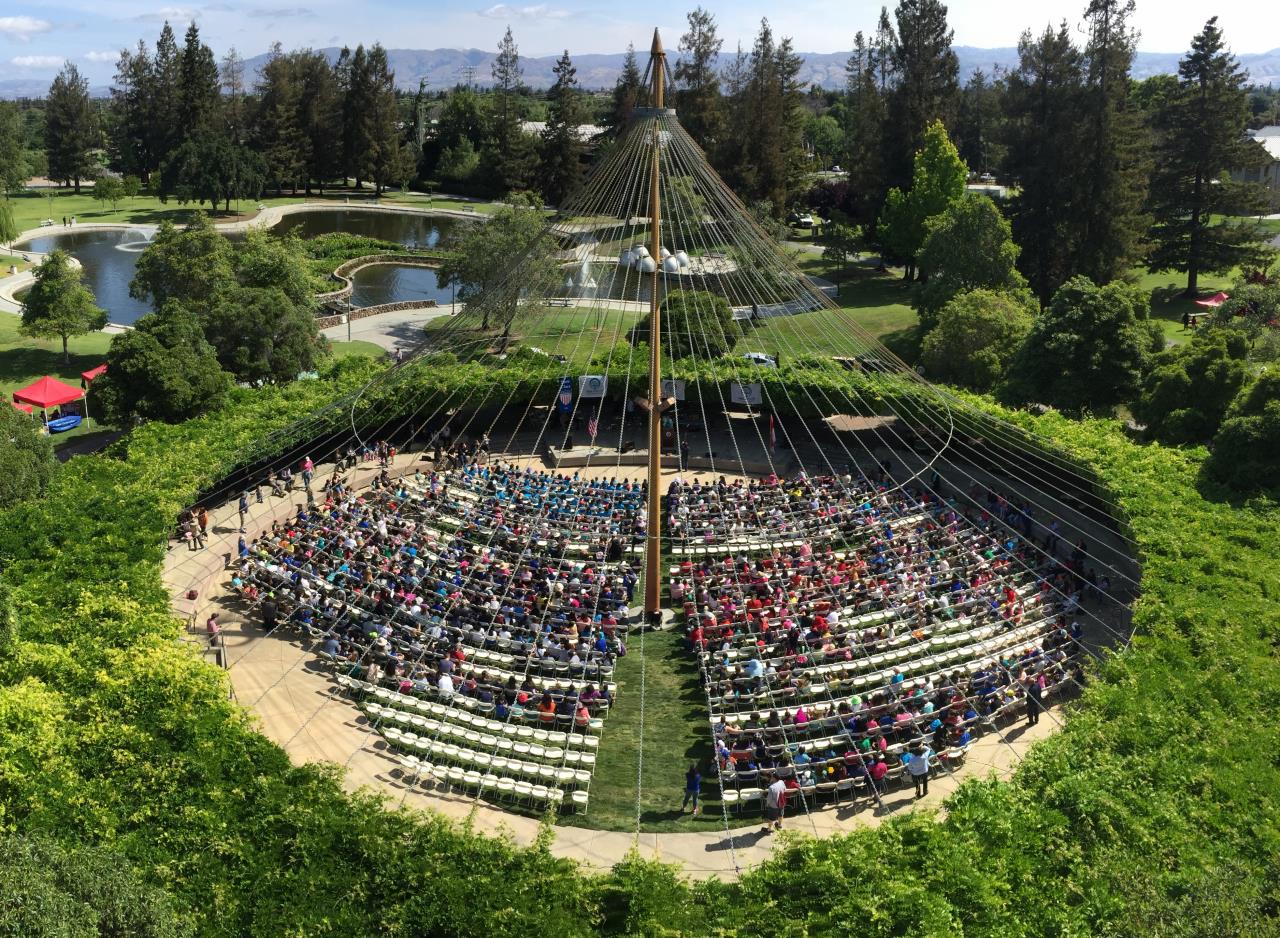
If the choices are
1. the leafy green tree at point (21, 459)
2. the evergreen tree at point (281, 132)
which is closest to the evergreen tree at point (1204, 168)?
the leafy green tree at point (21, 459)

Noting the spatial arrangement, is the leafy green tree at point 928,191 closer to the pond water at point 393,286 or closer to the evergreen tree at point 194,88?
the pond water at point 393,286

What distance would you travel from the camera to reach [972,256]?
154ft

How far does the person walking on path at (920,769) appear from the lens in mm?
17766

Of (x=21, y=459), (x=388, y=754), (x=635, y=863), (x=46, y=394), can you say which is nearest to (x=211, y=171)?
(x=46, y=394)

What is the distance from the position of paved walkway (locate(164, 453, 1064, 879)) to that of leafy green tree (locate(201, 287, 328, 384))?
1486 centimetres

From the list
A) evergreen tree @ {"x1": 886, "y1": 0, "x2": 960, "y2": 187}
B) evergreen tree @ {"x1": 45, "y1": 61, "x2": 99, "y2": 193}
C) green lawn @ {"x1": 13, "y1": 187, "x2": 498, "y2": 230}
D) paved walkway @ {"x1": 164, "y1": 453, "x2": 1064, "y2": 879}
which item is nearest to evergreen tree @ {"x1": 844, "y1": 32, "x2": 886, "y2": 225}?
evergreen tree @ {"x1": 886, "y1": 0, "x2": 960, "y2": 187}

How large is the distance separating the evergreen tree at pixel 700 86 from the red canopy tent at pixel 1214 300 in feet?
135

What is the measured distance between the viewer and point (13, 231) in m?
66.5

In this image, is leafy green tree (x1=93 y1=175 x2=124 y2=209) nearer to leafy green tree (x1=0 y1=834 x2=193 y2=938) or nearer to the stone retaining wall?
the stone retaining wall

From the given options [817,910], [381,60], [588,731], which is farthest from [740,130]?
[817,910]

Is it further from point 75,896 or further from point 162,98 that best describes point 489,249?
point 162,98

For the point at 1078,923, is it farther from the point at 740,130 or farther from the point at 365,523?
the point at 740,130

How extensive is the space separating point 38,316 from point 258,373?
14.0 m

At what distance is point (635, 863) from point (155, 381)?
2468cm
